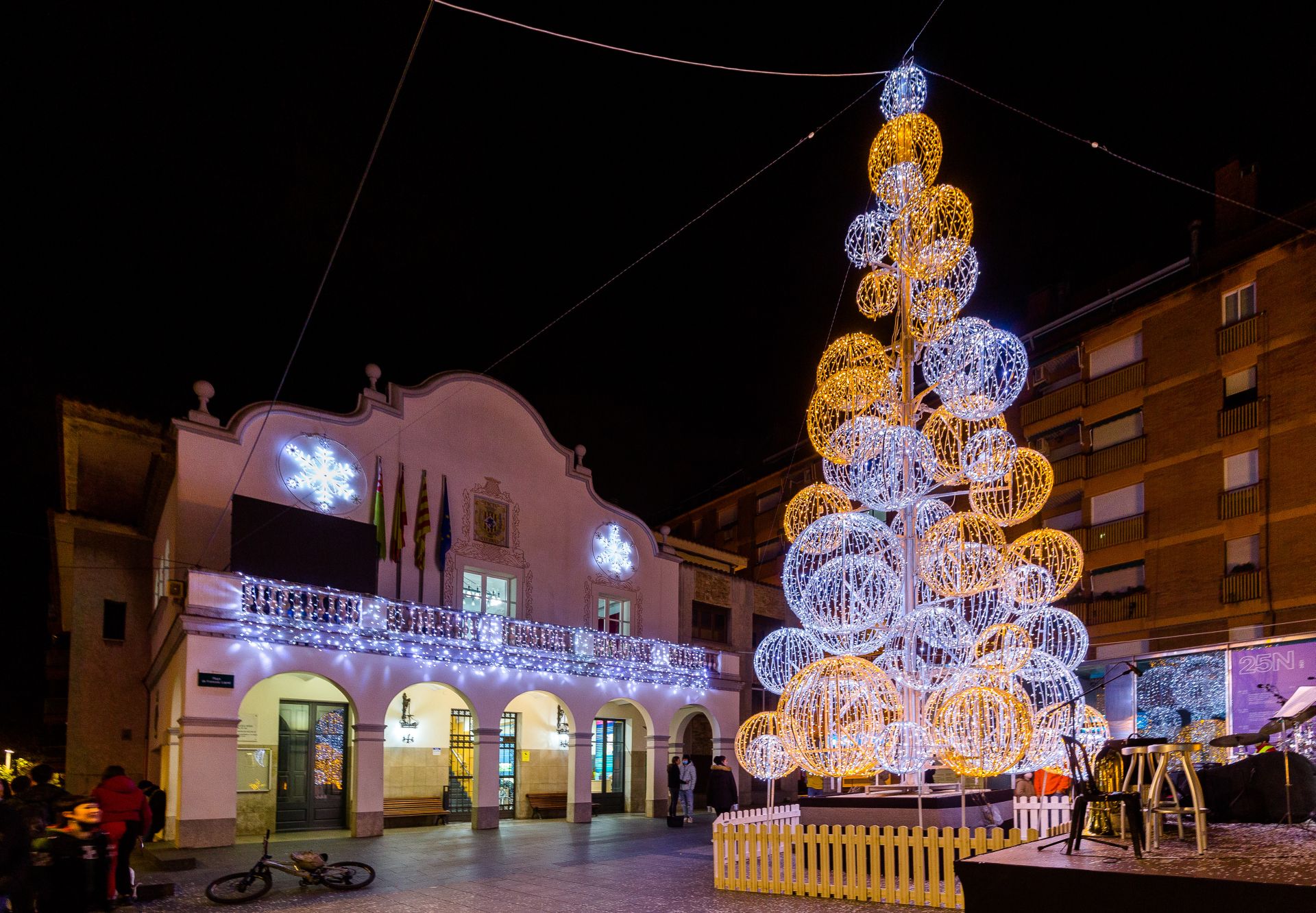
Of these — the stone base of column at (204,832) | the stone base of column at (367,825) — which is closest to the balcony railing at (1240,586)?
the stone base of column at (367,825)

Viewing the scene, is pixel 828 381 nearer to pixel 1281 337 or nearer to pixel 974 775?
pixel 974 775

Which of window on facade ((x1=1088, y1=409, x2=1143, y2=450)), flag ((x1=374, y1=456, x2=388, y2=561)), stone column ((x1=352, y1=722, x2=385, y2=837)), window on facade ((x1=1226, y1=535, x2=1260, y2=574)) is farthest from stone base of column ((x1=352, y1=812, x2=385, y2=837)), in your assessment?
window on facade ((x1=1088, y1=409, x2=1143, y2=450))

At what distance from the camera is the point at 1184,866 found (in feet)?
21.7

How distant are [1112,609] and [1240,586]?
4.17 m

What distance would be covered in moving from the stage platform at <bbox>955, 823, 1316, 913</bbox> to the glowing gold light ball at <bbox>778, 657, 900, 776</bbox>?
3607mm

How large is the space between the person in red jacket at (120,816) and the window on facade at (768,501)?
39811mm

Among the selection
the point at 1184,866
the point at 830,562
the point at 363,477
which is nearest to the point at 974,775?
the point at 830,562

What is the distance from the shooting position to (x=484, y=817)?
21.9 metres

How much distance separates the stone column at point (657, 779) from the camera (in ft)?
86.4

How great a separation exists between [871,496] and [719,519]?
41.6 metres

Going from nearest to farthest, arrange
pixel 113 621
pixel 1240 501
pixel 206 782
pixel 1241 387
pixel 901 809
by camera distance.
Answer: pixel 901 809
pixel 206 782
pixel 113 621
pixel 1240 501
pixel 1241 387

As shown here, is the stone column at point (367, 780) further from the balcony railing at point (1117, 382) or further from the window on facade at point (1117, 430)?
the balcony railing at point (1117, 382)

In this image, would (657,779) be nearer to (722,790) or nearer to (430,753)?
(722,790)

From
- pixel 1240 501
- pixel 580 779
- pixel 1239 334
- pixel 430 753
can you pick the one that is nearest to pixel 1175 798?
pixel 580 779
